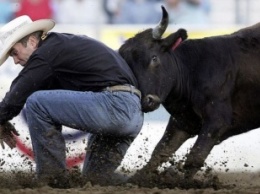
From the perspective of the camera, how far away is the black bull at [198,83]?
28.4ft

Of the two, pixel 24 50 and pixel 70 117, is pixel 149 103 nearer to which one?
pixel 70 117

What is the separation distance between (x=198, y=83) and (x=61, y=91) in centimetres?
172

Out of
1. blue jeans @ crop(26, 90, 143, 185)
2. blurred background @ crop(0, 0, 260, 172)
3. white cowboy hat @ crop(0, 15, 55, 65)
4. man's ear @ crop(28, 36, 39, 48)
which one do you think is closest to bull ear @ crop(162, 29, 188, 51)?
blue jeans @ crop(26, 90, 143, 185)

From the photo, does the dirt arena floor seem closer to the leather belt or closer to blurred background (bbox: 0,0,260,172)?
the leather belt

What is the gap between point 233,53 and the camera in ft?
29.9

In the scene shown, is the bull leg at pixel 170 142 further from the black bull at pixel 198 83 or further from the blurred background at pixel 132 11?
the blurred background at pixel 132 11

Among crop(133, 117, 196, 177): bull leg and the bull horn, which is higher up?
the bull horn

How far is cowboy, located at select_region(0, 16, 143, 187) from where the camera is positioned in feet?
24.9

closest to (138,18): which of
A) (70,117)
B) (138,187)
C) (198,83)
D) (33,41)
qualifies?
(198,83)

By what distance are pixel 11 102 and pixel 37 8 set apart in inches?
218

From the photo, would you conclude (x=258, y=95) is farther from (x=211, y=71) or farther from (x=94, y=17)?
(x=94, y=17)

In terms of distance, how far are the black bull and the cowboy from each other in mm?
804

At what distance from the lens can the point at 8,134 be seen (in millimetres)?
7984

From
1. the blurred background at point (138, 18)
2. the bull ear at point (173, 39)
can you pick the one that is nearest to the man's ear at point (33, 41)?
the bull ear at point (173, 39)
